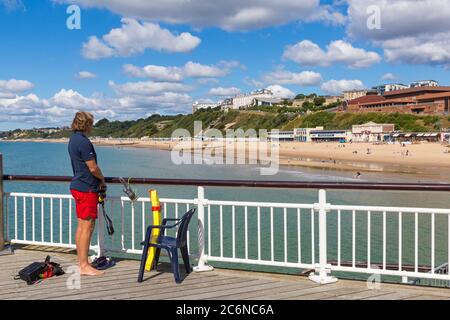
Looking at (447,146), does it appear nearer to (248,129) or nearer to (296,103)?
(248,129)

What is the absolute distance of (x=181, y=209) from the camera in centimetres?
1897

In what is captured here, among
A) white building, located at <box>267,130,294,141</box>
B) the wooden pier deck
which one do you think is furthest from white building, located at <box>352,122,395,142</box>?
the wooden pier deck

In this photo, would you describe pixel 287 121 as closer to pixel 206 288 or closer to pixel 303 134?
pixel 303 134

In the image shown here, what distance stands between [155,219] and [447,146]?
61.5 m

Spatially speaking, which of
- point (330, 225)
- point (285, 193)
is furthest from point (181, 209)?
point (285, 193)

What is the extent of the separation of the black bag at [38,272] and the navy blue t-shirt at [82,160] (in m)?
1.02

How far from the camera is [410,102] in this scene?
4488 inches

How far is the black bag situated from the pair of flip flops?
A: 0.41m

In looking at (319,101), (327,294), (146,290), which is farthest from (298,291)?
(319,101)

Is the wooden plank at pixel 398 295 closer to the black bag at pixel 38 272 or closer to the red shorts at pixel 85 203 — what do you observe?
the red shorts at pixel 85 203

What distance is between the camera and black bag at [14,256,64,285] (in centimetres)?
484

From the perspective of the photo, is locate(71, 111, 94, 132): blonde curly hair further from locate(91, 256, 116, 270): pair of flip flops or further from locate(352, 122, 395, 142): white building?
locate(352, 122, 395, 142): white building

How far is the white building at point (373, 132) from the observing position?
83.8 m

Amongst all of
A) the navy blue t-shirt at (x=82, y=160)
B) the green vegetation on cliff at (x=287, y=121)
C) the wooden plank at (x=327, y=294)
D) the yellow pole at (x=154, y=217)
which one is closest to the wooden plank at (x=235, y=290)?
the wooden plank at (x=327, y=294)
